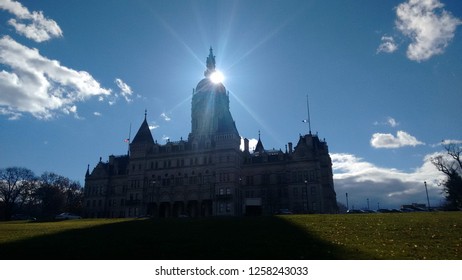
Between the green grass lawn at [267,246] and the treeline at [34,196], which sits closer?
the green grass lawn at [267,246]

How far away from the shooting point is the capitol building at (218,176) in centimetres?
7038

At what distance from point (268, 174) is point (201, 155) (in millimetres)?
14970

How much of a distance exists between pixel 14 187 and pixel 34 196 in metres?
5.68

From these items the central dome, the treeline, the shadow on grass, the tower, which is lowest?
the shadow on grass

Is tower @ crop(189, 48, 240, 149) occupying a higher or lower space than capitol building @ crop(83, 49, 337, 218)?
higher

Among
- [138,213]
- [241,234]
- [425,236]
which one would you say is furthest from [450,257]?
[138,213]

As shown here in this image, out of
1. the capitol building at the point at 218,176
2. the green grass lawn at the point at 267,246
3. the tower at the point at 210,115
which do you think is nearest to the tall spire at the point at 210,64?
the tower at the point at 210,115

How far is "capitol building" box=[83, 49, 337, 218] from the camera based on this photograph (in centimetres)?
7038

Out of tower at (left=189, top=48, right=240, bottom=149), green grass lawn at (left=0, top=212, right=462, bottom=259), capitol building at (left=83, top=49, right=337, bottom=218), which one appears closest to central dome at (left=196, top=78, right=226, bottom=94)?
tower at (left=189, top=48, right=240, bottom=149)

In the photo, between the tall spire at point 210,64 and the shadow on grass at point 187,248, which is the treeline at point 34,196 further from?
the shadow on grass at point 187,248

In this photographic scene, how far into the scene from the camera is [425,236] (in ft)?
62.6

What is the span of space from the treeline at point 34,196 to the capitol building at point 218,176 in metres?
19.8

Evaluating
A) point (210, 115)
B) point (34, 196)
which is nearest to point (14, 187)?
point (34, 196)

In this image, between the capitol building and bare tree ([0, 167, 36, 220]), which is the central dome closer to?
the capitol building
